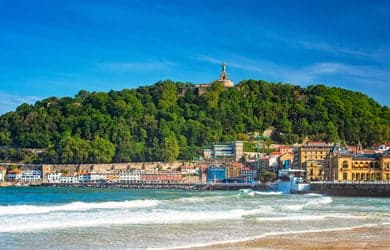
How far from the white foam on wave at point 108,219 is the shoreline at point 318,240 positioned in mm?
5669

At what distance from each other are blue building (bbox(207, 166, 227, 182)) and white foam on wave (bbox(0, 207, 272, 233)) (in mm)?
64382

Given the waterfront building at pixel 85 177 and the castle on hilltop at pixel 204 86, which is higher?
the castle on hilltop at pixel 204 86

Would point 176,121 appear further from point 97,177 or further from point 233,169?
point 233,169

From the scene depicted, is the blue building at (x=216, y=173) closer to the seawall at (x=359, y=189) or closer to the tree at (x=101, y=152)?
the tree at (x=101, y=152)

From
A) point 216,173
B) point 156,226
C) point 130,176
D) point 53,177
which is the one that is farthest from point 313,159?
point 156,226

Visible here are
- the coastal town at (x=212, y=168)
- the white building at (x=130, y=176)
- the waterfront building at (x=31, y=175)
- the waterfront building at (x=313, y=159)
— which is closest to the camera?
the waterfront building at (x=313, y=159)

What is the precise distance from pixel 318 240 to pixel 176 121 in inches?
3894

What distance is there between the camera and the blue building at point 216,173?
3745 inches

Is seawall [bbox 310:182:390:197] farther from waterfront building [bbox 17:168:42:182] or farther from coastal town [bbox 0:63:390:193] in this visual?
waterfront building [bbox 17:168:42:182]

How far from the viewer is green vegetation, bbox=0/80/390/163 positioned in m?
111

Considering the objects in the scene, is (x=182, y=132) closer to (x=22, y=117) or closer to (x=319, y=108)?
(x=319, y=108)

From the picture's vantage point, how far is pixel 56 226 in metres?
22.9

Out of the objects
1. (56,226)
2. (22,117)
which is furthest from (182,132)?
(56,226)

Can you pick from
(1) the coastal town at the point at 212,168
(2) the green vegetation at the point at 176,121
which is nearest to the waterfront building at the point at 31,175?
(1) the coastal town at the point at 212,168
